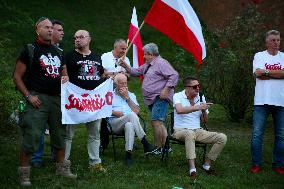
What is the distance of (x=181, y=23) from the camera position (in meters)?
7.93

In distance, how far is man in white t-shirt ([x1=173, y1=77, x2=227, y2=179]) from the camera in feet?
24.7

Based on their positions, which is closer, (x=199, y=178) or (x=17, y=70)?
(x=17, y=70)

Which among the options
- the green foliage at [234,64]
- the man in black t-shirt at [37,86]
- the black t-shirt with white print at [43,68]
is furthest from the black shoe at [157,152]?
the green foliage at [234,64]

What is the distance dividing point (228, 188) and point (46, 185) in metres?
2.25

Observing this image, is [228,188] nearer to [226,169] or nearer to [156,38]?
[226,169]

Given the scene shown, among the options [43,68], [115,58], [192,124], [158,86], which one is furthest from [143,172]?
[115,58]

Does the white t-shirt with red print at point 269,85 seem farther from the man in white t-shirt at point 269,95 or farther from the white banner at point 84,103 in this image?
the white banner at point 84,103

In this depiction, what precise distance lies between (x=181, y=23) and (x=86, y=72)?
1.66m

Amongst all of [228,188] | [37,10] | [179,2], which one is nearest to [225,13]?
[37,10]

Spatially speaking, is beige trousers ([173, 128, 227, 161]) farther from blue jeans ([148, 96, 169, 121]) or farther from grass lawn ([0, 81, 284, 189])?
blue jeans ([148, 96, 169, 121])

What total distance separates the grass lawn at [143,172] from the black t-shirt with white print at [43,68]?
3.91ft

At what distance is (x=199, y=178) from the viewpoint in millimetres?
7191

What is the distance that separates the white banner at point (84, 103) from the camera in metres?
7.00

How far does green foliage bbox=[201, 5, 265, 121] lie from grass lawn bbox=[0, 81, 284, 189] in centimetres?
242
